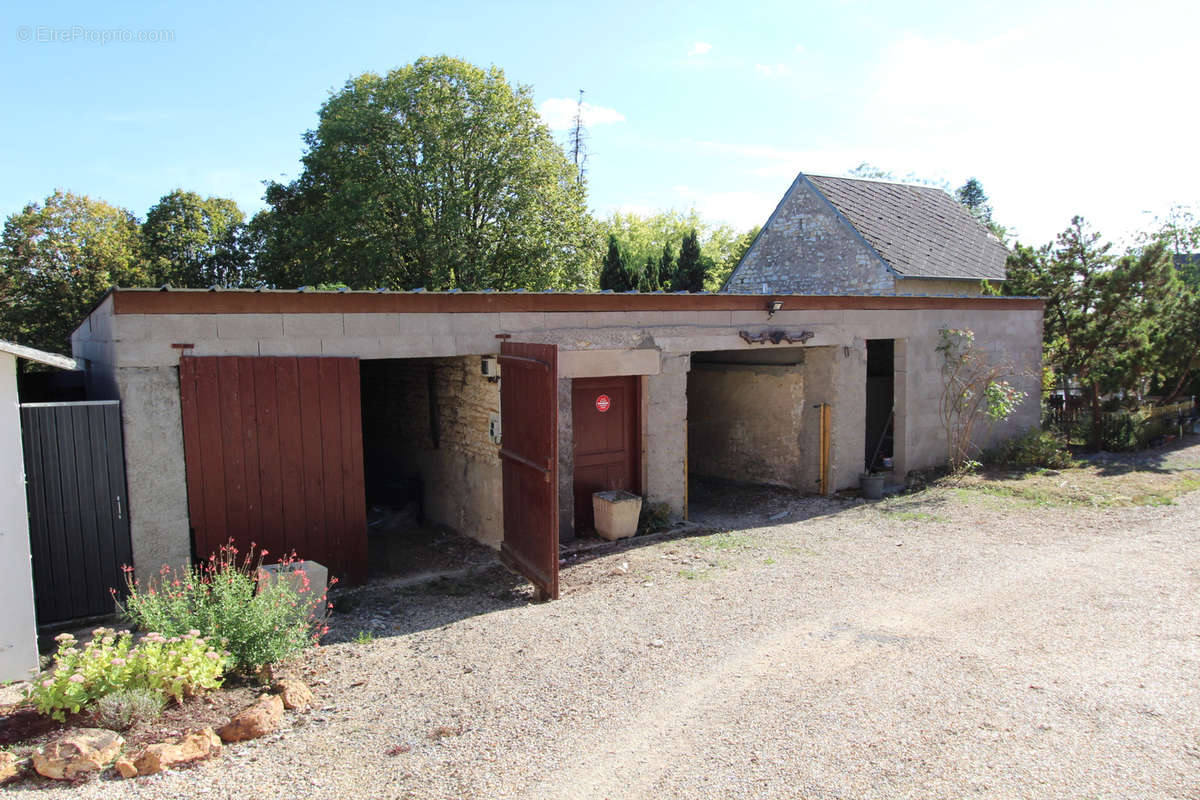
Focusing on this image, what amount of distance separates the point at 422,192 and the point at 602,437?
16.8 m

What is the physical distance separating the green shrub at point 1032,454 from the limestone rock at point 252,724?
1303 centimetres

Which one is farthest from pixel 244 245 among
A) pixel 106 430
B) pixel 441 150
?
pixel 106 430

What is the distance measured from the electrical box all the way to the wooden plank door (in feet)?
12.2

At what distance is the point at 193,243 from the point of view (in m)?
25.0

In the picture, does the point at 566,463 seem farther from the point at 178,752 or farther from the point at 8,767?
the point at 8,767

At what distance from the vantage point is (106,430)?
22.6 feet

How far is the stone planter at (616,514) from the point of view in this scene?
980cm

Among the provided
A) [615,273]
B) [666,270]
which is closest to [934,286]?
[615,273]

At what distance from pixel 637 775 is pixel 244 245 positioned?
2573 centimetres

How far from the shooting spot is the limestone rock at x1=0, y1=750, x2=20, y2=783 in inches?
166

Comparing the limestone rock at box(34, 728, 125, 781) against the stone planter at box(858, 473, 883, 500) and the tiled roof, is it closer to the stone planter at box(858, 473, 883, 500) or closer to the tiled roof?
the stone planter at box(858, 473, 883, 500)

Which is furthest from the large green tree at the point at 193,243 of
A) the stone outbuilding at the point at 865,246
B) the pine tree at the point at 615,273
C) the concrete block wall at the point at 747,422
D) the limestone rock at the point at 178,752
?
the limestone rock at the point at 178,752

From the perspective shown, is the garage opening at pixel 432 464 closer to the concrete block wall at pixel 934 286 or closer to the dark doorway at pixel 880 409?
the dark doorway at pixel 880 409

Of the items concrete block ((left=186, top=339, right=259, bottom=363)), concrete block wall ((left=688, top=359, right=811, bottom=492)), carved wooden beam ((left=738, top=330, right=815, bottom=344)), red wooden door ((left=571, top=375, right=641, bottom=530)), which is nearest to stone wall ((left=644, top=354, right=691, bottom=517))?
red wooden door ((left=571, top=375, right=641, bottom=530))
